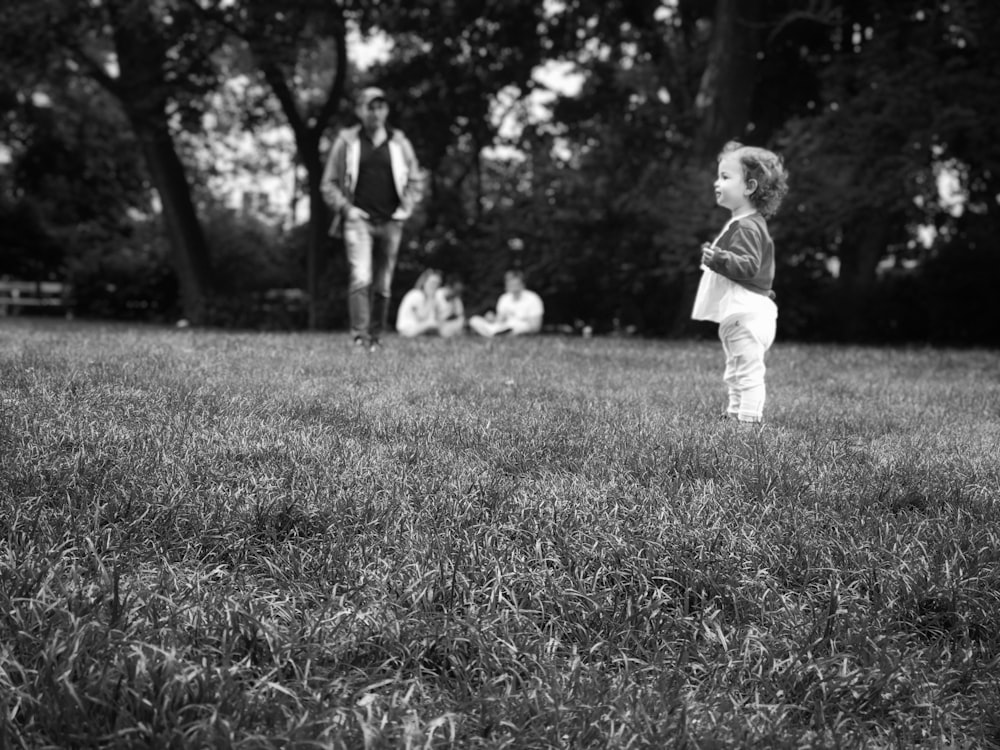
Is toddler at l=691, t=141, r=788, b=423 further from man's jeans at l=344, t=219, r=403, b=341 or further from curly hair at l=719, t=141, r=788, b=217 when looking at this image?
man's jeans at l=344, t=219, r=403, b=341

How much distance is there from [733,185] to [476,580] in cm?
369

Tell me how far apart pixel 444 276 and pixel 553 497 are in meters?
16.2

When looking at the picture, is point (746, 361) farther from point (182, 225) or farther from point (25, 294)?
point (25, 294)

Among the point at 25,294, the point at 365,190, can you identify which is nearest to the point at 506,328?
the point at 365,190

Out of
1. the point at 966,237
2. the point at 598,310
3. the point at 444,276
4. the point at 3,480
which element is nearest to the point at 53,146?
the point at 444,276

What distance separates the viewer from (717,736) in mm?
1931

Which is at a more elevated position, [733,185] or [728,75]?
[728,75]

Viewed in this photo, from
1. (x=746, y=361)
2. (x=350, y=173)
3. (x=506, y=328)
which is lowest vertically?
(x=746, y=361)

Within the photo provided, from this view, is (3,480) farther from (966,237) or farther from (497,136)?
(497,136)

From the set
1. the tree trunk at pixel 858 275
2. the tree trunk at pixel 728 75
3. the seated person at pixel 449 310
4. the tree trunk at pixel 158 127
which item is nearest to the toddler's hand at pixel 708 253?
the seated person at pixel 449 310

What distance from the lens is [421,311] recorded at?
47.6 ft

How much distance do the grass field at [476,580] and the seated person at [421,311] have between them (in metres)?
9.67

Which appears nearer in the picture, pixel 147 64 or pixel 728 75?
pixel 728 75

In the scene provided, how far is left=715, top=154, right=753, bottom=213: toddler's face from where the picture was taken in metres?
5.44
